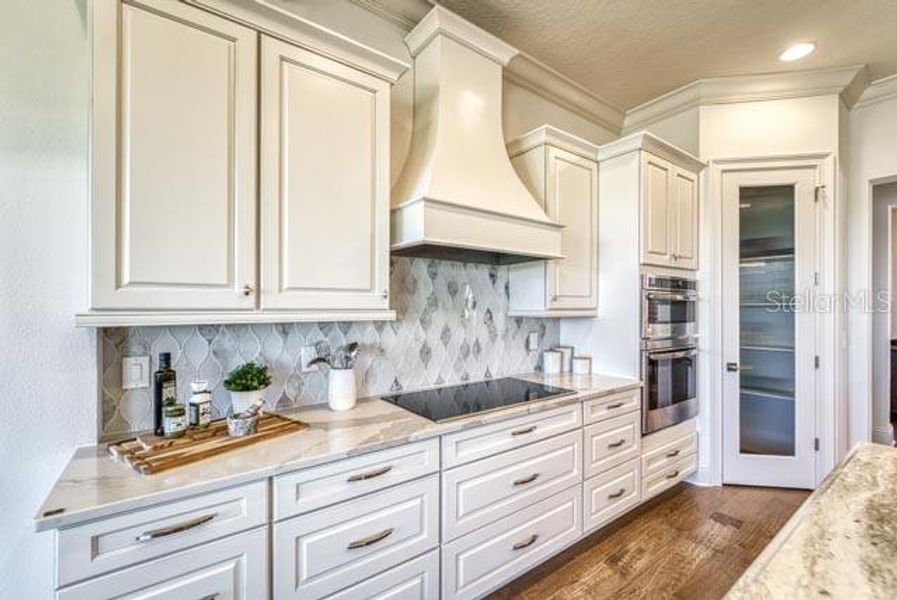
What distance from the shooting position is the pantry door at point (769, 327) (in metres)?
2.97

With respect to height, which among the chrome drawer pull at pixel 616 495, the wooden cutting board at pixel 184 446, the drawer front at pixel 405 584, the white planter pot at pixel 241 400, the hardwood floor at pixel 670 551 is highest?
the white planter pot at pixel 241 400

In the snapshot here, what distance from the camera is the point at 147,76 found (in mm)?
1297

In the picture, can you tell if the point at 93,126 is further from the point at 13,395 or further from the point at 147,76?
the point at 13,395

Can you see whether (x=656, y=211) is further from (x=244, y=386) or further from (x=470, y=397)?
(x=244, y=386)

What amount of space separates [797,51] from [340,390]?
3.49 metres

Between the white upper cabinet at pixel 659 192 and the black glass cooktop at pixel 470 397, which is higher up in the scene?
the white upper cabinet at pixel 659 192

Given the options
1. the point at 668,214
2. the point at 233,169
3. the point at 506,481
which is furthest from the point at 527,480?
the point at 668,214

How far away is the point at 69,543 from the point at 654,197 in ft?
10.2

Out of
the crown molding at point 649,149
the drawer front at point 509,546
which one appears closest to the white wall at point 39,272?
the drawer front at point 509,546

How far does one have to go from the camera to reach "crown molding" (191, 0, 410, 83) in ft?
4.67

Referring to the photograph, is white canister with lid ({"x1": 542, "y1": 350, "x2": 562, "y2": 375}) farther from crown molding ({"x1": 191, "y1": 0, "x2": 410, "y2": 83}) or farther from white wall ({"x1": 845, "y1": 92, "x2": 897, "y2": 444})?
white wall ({"x1": 845, "y1": 92, "x2": 897, "y2": 444})

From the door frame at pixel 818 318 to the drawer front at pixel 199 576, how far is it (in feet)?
10.1

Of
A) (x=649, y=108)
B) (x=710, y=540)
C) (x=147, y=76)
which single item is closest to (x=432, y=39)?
(x=147, y=76)

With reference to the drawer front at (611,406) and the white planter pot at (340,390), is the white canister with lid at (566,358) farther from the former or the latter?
the white planter pot at (340,390)
